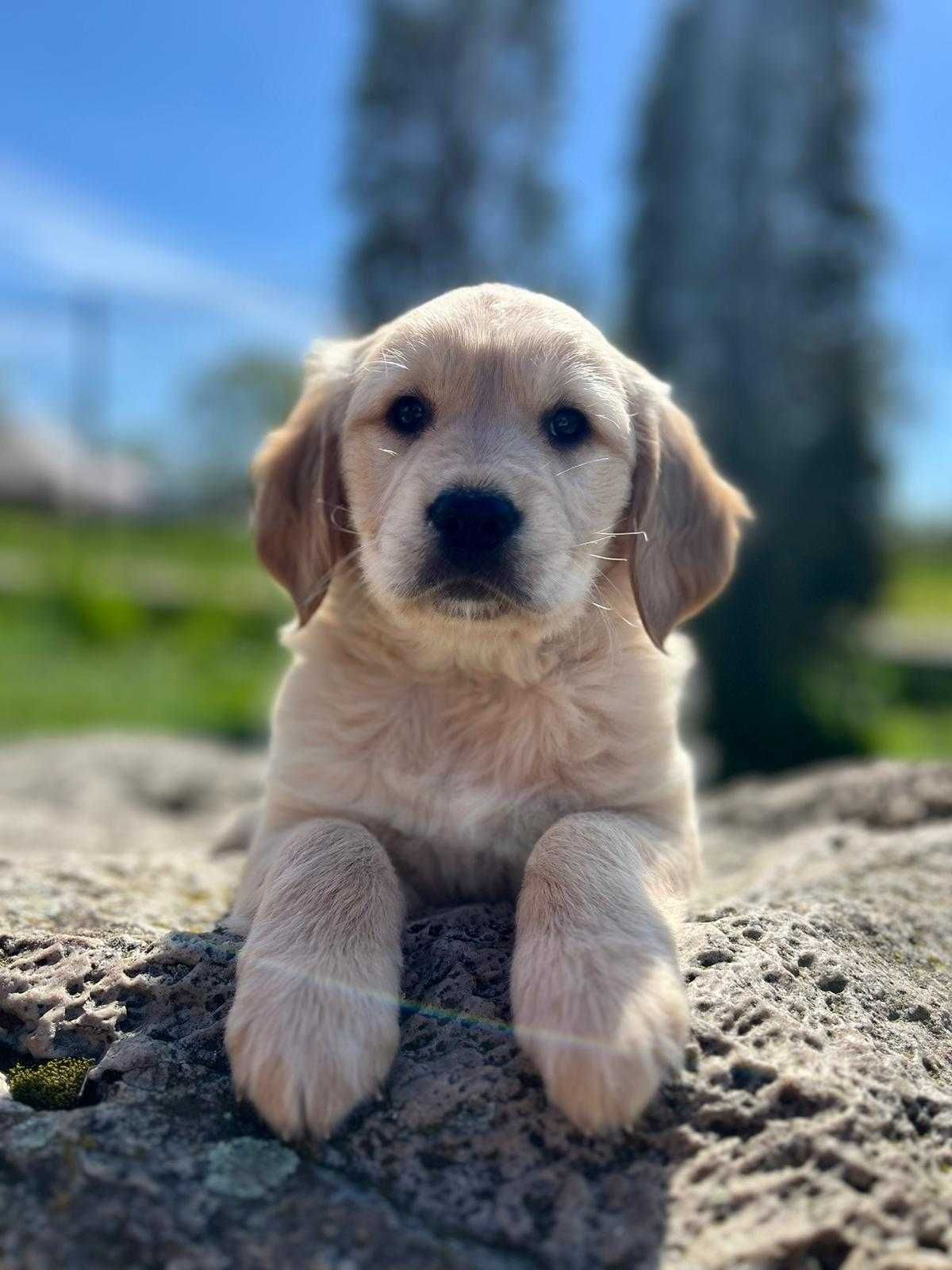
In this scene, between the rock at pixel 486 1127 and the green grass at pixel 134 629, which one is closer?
the rock at pixel 486 1127

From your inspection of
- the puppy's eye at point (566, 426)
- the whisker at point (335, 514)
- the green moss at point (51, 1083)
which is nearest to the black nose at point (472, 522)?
the puppy's eye at point (566, 426)

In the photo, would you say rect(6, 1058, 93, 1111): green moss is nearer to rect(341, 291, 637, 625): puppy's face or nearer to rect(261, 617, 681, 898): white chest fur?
rect(261, 617, 681, 898): white chest fur

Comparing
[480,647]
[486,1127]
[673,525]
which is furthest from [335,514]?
[486,1127]

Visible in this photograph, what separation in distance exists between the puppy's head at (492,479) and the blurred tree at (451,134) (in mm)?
10191

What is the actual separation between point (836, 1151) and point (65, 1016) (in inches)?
56.7

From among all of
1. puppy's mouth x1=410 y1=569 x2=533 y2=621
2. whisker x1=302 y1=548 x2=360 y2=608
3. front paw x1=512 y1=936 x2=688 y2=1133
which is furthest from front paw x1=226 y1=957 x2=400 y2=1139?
whisker x1=302 y1=548 x2=360 y2=608

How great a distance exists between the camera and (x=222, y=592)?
12227 millimetres

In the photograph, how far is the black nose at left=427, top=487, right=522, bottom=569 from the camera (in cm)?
243

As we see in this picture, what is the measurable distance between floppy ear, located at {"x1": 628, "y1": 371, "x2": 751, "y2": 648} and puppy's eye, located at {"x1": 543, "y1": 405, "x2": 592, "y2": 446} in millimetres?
255

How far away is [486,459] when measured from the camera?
2.56 m

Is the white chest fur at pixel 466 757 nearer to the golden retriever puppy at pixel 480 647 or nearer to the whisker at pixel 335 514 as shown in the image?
the golden retriever puppy at pixel 480 647

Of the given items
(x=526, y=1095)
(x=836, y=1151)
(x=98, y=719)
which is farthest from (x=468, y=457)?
(x=98, y=719)

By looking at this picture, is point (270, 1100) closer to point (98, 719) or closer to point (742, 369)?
point (98, 719)

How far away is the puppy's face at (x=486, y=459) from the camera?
2.48 meters
